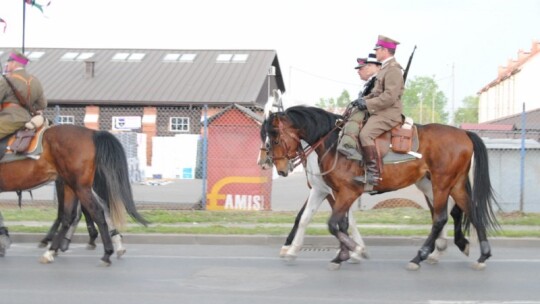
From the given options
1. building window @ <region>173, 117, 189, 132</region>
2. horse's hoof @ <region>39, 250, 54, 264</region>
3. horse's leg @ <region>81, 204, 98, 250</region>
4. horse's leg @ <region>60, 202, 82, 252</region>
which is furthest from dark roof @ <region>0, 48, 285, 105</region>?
horse's hoof @ <region>39, 250, 54, 264</region>

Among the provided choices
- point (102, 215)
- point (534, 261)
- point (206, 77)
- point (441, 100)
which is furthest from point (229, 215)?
point (441, 100)

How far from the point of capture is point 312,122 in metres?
9.42

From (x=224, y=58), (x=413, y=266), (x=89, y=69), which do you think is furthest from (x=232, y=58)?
(x=413, y=266)

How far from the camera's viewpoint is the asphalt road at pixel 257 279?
7.26 m

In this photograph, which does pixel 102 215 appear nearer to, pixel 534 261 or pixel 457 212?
pixel 457 212

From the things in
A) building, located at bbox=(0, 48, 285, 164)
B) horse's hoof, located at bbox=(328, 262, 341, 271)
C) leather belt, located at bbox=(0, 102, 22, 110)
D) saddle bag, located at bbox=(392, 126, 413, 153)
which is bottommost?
horse's hoof, located at bbox=(328, 262, 341, 271)

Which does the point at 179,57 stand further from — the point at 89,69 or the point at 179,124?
the point at 179,124

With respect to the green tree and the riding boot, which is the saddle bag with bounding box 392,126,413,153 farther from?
the green tree

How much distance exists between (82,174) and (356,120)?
3676 mm

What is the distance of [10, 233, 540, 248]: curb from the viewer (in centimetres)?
1170

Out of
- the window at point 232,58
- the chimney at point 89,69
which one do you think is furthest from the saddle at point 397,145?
the chimney at point 89,69

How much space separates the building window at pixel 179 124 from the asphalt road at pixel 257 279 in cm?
3250

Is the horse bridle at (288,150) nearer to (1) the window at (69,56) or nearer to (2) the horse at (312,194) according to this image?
(2) the horse at (312,194)

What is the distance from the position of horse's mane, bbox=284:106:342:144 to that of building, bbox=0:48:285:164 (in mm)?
30430
